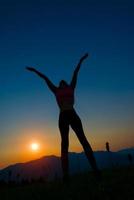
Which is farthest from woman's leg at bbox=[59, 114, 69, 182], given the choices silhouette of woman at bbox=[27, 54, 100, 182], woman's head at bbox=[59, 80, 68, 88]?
woman's head at bbox=[59, 80, 68, 88]

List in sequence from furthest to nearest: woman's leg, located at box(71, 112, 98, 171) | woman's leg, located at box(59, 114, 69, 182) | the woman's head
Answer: the woman's head < woman's leg, located at box(59, 114, 69, 182) < woman's leg, located at box(71, 112, 98, 171)

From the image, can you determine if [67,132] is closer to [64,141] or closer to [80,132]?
[64,141]

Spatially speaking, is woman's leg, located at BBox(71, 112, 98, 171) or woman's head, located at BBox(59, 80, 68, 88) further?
woman's head, located at BBox(59, 80, 68, 88)

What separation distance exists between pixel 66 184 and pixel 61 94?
7.66ft

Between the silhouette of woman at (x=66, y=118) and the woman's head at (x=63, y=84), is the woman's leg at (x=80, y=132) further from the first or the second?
the woman's head at (x=63, y=84)

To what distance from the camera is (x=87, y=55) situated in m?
8.84

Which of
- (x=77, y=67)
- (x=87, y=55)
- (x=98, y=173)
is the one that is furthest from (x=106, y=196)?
(x=87, y=55)

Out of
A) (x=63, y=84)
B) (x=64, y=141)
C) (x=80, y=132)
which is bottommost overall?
(x=64, y=141)

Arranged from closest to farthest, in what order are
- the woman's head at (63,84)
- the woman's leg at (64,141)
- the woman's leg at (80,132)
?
1. the woman's leg at (80,132)
2. the woman's leg at (64,141)
3. the woman's head at (63,84)

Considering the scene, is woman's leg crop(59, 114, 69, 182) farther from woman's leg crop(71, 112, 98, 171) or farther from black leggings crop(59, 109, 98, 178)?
woman's leg crop(71, 112, 98, 171)

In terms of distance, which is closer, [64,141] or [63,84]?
[64,141]

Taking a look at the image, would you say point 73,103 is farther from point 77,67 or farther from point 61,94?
point 77,67

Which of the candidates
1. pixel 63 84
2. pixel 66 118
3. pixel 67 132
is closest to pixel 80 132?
pixel 67 132

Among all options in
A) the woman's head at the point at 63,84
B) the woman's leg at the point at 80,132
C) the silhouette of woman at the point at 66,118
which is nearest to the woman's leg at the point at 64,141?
the silhouette of woman at the point at 66,118
